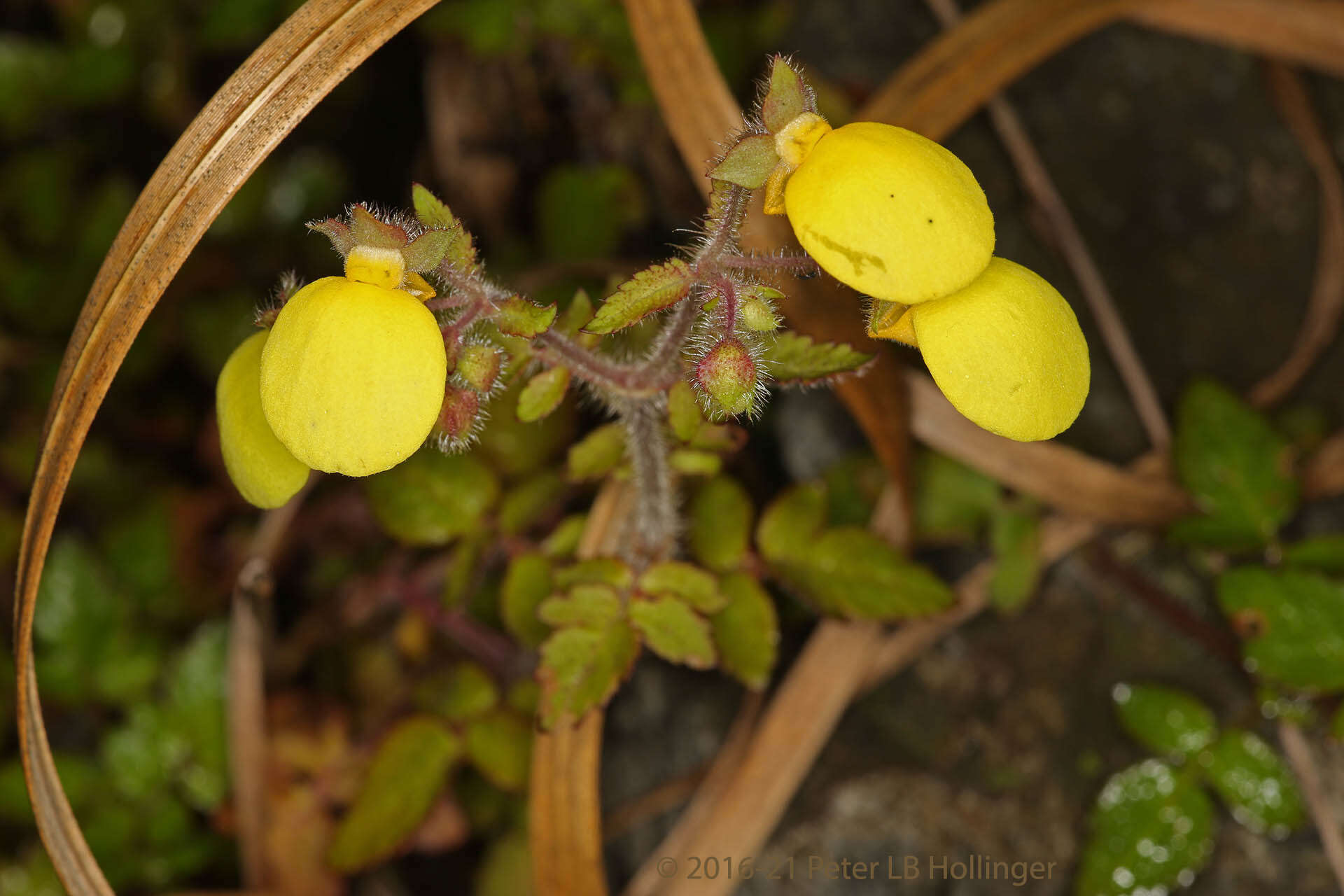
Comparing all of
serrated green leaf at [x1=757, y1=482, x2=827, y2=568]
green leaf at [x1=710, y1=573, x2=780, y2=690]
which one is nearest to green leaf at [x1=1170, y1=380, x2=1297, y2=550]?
serrated green leaf at [x1=757, y1=482, x2=827, y2=568]

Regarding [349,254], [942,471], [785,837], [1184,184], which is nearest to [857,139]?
[349,254]

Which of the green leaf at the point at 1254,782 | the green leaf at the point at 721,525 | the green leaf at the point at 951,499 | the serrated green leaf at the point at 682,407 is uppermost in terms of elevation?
the serrated green leaf at the point at 682,407

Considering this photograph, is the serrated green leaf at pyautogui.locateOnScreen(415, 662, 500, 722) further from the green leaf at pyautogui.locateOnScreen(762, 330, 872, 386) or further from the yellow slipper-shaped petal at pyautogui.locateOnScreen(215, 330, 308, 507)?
the green leaf at pyautogui.locateOnScreen(762, 330, 872, 386)

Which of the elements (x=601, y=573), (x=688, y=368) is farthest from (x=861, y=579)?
(x=688, y=368)

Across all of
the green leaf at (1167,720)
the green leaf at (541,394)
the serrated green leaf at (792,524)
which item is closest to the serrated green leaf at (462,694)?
the serrated green leaf at (792,524)

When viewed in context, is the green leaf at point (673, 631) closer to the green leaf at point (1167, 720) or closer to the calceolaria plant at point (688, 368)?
the calceolaria plant at point (688, 368)

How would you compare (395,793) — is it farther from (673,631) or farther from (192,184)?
(192,184)

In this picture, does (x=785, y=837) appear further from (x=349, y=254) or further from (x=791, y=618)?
(x=349, y=254)
